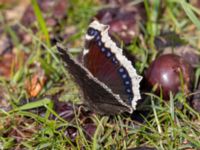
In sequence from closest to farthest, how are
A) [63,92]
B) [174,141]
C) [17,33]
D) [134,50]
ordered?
[174,141] < [63,92] < [134,50] < [17,33]

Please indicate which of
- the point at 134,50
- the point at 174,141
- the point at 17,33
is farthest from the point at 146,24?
the point at 174,141

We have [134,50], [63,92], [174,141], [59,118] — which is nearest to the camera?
[174,141]

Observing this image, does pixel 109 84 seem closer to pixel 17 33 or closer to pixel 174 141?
pixel 174 141

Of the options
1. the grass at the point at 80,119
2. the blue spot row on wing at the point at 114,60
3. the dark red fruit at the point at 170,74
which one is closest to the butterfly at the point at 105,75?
the blue spot row on wing at the point at 114,60

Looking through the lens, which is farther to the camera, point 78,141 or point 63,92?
Answer: point 63,92

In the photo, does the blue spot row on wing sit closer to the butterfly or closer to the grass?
the butterfly

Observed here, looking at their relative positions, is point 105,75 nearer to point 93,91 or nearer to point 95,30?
point 93,91

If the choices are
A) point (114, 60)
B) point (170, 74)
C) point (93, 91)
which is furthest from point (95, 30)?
point (170, 74)

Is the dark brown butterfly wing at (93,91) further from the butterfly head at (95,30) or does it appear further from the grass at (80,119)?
the butterfly head at (95,30)
